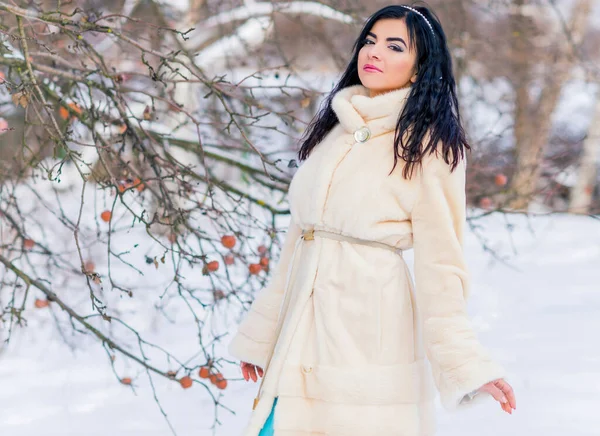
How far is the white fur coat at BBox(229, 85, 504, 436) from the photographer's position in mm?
2080

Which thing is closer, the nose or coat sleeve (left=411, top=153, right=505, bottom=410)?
coat sleeve (left=411, top=153, right=505, bottom=410)

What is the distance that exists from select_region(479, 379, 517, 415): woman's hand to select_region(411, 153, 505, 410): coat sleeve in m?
0.02

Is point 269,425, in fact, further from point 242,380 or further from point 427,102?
point 242,380

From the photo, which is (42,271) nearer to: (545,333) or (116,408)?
(116,408)

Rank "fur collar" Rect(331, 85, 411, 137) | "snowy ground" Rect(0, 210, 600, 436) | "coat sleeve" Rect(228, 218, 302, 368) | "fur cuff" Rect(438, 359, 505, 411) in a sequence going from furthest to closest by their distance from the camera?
"snowy ground" Rect(0, 210, 600, 436) < "coat sleeve" Rect(228, 218, 302, 368) < "fur collar" Rect(331, 85, 411, 137) < "fur cuff" Rect(438, 359, 505, 411)

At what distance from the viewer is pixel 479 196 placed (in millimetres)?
4273

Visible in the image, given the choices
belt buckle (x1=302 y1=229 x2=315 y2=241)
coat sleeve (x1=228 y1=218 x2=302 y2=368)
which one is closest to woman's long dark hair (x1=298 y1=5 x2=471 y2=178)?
belt buckle (x1=302 y1=229 x2=315 y2=241)

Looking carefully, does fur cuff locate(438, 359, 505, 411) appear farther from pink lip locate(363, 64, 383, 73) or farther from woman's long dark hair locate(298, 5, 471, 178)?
pink lip locate(363, 64, 383, 73)

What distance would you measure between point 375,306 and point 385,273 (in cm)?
9

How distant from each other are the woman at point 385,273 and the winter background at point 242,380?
0.66 meters

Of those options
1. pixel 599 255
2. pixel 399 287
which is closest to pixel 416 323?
pixel 399 287

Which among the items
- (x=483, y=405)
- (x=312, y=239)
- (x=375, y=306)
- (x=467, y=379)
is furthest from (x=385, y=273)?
(x=483, y=405)

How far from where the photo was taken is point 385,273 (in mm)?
2135

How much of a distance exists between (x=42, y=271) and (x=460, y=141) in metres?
5.36
